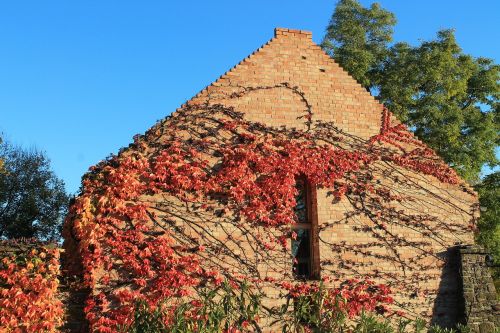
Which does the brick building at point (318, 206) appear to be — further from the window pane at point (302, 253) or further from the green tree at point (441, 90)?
the green tree at point (441, 90)

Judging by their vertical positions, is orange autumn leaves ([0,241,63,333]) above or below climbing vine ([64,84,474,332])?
below

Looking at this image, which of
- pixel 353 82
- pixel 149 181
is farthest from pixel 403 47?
pixel 149 181

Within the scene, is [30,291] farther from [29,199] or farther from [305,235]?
[29,199]

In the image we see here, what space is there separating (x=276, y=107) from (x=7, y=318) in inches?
264

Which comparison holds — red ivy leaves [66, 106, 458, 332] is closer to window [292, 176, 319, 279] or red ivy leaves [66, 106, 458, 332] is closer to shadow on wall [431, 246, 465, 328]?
window [292, 176, 319, 279]

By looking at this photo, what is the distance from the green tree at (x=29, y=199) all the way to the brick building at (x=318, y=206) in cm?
1169

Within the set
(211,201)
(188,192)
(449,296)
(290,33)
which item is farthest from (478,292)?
(290,33)

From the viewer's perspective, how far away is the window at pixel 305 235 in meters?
9.82

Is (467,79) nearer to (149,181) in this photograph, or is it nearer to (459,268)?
(459,268)

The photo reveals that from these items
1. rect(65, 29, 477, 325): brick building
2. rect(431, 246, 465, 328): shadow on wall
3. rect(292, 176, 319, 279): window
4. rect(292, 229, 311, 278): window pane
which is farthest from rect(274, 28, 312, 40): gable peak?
rect(431, 246, 465, 328): shadow on wall

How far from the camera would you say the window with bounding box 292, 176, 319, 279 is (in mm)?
9820

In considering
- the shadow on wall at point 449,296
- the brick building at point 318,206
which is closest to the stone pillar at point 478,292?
the shadow on wall at point 449,296

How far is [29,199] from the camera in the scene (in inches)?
767

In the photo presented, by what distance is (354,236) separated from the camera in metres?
9.98
